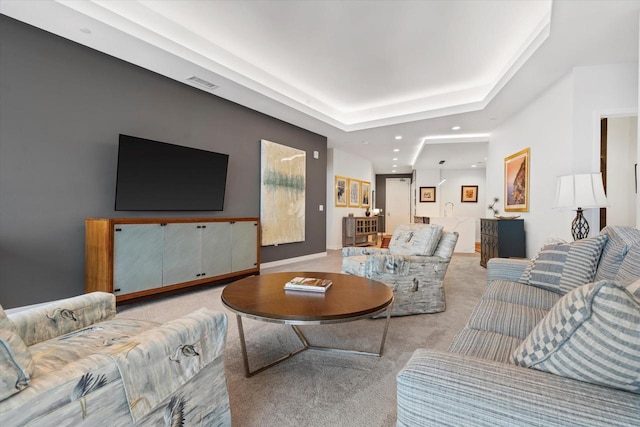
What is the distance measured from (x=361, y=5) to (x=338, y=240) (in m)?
5.64

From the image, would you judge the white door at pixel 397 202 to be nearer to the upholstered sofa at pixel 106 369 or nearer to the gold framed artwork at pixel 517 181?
the gold framed artwork at pixel 517 181

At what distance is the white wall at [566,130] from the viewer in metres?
3.24

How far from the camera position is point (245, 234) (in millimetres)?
4188

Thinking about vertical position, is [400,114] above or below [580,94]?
above

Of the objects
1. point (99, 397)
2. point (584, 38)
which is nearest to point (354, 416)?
point (99, 397)

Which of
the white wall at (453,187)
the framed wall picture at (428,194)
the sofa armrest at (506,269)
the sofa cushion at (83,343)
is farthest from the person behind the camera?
the framed wall picture at (428,194)

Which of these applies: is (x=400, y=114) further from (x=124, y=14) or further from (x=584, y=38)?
(x=124, y=14)

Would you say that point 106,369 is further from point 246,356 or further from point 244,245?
point 244,245

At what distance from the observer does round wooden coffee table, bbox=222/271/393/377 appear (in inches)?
59.4

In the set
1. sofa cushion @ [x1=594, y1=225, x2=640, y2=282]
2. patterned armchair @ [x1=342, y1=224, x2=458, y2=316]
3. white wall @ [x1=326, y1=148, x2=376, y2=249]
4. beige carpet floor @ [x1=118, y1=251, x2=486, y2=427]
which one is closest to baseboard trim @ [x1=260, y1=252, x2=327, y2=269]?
white wall @ [x1=326, y1=148, x2=376, y2=249]

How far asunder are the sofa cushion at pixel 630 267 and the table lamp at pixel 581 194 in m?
1.56

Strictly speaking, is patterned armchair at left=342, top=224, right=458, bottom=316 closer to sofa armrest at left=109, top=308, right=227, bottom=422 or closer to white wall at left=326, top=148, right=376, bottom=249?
sofa armrest at left=109, top=308, right=227, bottom=422

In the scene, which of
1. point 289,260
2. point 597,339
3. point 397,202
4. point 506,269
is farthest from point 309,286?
point 397,202

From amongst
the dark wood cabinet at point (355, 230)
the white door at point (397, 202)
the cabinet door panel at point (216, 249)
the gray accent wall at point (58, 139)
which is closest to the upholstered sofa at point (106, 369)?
the gray accent wall at point (58, 139)
